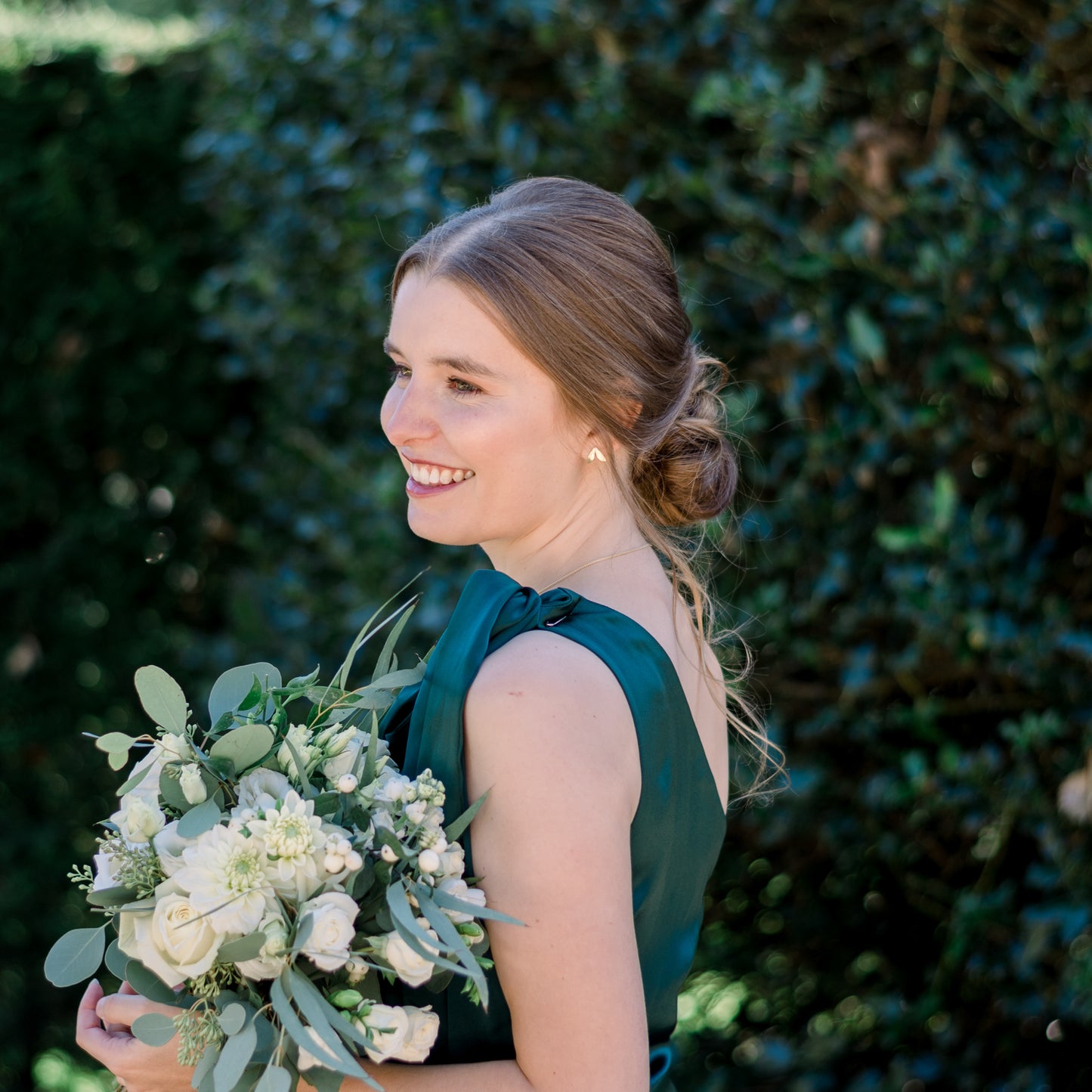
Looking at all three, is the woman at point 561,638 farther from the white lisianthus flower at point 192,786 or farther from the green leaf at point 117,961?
the white lisianthus flower at point 192,786

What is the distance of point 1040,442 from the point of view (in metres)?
2.87

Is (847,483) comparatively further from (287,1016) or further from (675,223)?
(287,1016)

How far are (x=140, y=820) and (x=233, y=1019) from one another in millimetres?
261

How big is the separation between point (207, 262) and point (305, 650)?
5.81 ft

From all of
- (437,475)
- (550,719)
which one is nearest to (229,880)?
(550,719)

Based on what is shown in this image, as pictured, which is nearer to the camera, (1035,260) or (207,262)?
(1035,260)

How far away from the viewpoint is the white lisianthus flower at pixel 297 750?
5.03 feet

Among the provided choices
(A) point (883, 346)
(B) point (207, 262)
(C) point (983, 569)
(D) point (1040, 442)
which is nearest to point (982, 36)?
(A) point (883, 346)

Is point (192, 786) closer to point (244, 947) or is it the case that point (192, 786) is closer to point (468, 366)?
point (244, 947)

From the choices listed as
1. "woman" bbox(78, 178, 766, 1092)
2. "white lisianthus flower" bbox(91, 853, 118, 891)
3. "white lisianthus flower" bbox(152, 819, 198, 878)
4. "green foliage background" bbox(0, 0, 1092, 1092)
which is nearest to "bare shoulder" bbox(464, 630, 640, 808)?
"woman" bbox(78, 178, 766, 1092)

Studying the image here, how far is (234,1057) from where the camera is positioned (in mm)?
1361

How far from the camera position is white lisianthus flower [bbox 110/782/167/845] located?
4.84ft

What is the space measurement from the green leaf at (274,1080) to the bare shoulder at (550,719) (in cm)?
39

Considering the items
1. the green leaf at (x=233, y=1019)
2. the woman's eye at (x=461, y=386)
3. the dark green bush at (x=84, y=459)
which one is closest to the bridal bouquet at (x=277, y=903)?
the green leaf at (x=233, y=1019)
